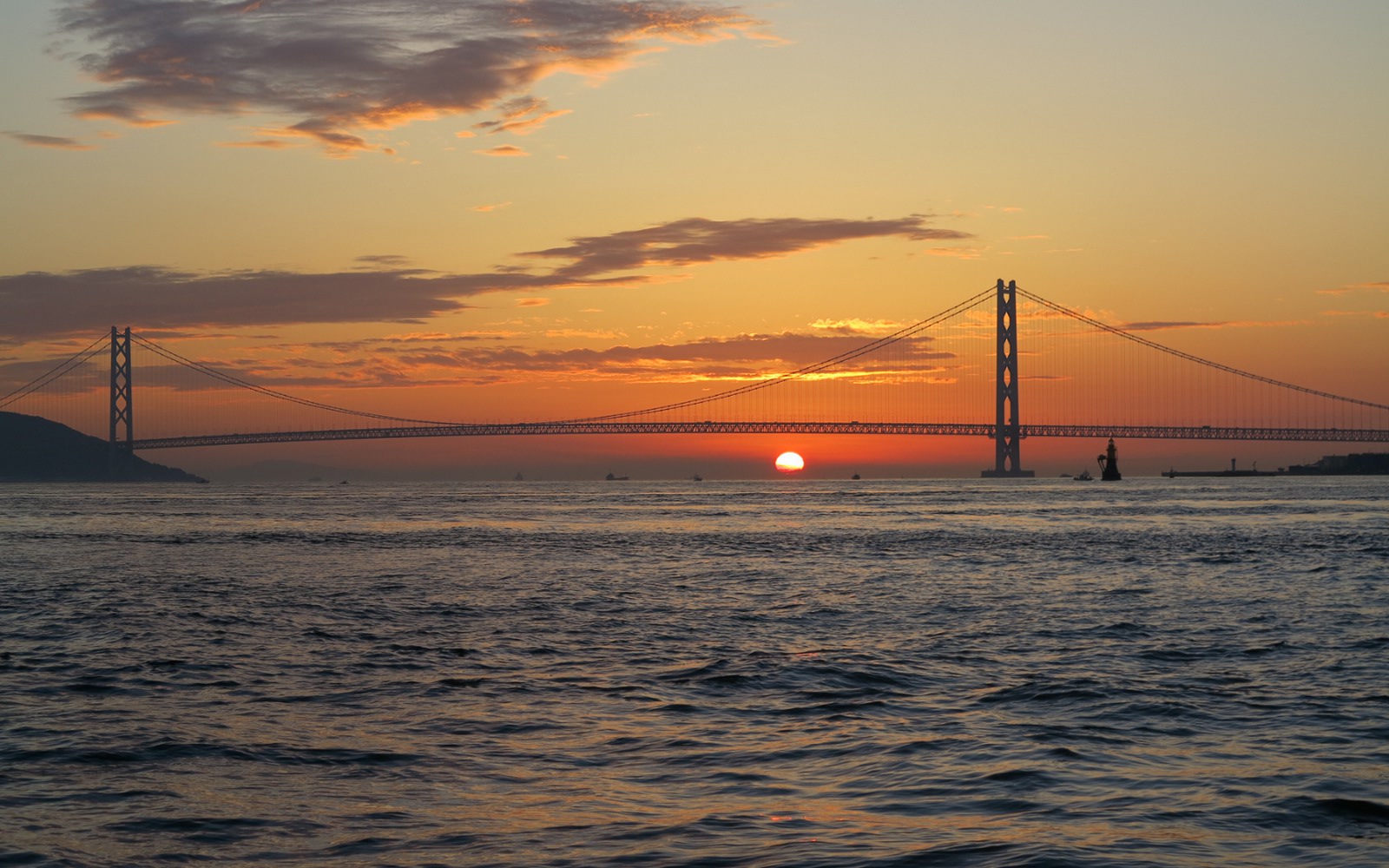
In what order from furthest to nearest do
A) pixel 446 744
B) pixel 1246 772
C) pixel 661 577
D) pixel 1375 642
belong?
pixel 661 577 < pixel 1375 642 < pixel 446 744 < pixel 1246 772

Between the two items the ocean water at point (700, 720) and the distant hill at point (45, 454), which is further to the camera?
the distant hill at point (45, 454)

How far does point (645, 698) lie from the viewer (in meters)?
12.3

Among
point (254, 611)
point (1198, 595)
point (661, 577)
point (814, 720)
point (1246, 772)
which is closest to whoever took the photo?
point (1246, 772)

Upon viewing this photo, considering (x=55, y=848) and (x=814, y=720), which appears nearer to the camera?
(x=55, y=848)

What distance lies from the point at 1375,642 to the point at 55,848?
14.2 metres

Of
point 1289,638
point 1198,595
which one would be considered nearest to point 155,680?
point 1289,638

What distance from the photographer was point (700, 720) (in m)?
11.2

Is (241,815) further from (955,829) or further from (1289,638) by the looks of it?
(1289,638)

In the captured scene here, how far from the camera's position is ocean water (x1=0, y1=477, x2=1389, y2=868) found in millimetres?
7734

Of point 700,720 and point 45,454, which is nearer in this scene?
point 700,720

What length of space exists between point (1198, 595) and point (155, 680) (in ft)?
53.6

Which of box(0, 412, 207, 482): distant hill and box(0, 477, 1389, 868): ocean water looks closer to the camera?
box(0, 477, 1389, 868): ocean water

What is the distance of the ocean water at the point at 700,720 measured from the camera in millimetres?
7734

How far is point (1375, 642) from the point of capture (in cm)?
1586
